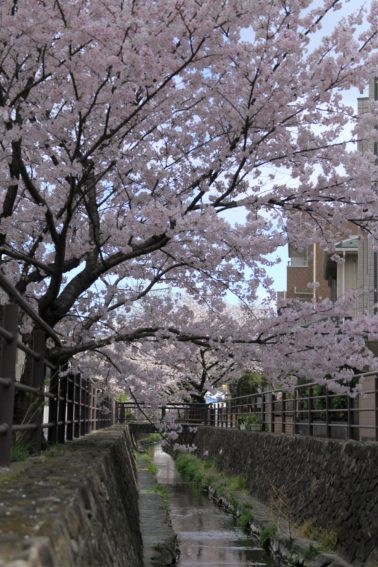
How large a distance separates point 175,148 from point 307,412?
6303 millimetres

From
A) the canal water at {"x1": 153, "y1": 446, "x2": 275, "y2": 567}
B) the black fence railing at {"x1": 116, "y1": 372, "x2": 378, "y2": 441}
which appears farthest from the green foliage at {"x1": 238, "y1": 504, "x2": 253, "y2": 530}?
the black fence railing at {"x1": 116, "y1": 372, "x2": 378, "y2": 441}

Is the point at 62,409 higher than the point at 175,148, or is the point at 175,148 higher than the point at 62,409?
the point at 175,148

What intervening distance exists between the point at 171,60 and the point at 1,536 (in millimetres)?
5381

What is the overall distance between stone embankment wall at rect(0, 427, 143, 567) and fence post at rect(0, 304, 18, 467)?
8.7 inches

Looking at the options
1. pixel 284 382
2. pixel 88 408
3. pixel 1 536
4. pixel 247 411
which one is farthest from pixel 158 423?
pixel 247 411

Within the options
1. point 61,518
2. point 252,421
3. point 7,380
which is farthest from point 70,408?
point 252,421

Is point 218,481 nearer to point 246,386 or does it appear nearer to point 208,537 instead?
point 208,537

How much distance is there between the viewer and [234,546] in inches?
438

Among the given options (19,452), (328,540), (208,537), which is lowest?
(208,537)

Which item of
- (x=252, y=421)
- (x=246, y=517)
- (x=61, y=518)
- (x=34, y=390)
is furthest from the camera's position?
(x=252, y=421)

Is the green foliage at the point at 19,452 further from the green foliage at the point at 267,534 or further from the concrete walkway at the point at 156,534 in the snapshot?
the green foliage at the point at 267,534

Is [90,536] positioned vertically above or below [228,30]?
below

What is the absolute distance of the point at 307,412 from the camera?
1291cm

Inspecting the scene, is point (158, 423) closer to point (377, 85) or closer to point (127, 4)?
point (127, 4)
